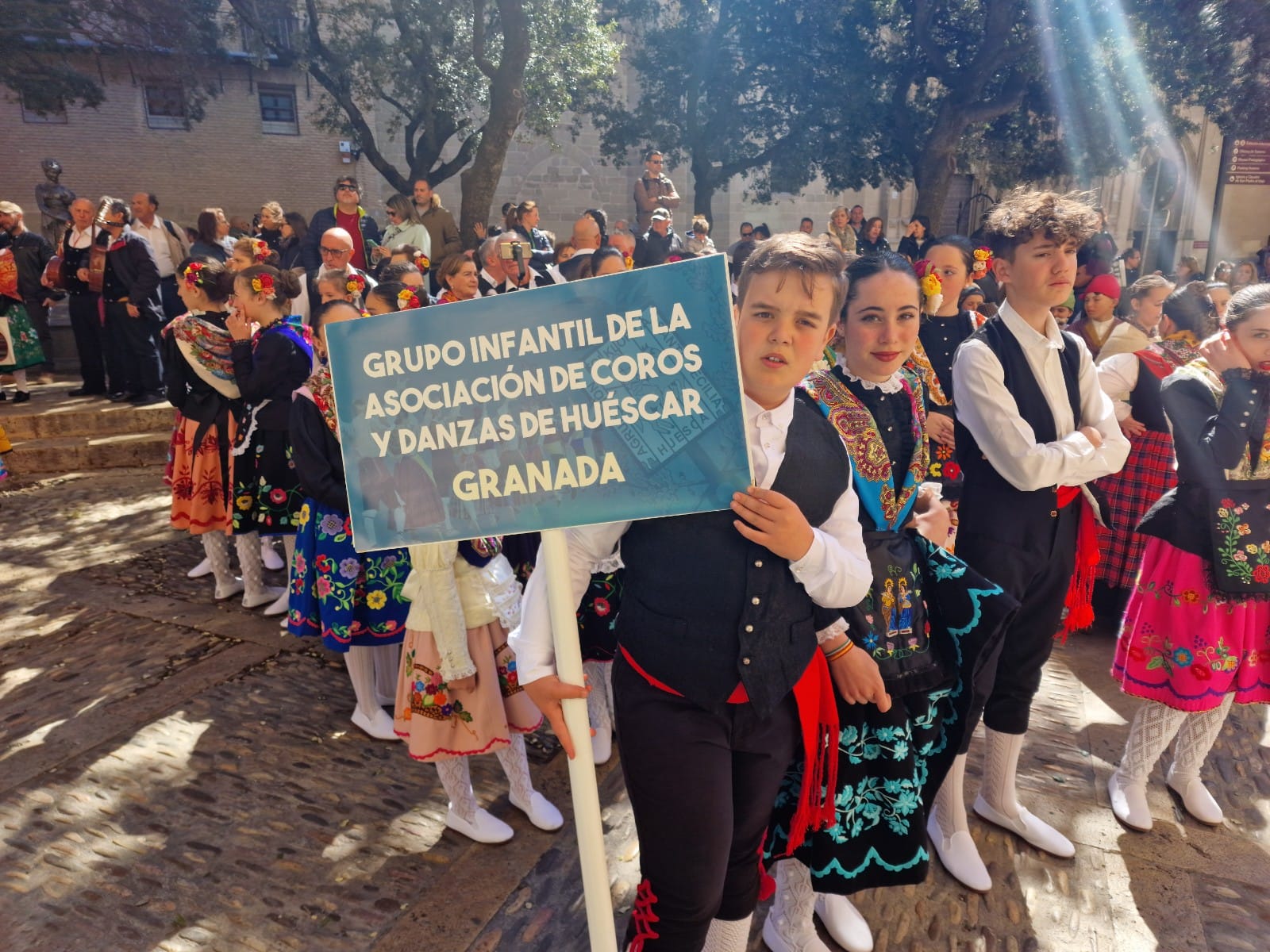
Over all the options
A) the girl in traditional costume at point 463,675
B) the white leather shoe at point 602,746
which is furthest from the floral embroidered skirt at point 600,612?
the white leather shoe at point 602,746

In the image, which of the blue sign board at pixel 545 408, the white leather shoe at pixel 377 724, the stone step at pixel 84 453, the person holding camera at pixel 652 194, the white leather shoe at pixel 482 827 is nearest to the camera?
the blue sign board at pixel 545 408

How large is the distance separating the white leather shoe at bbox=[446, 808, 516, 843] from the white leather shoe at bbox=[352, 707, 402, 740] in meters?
0.69

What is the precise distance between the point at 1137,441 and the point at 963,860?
8.84 feet

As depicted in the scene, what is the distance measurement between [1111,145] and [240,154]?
2103cm

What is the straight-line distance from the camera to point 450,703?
2900 mm

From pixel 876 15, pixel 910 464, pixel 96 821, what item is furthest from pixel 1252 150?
pixel 96 821

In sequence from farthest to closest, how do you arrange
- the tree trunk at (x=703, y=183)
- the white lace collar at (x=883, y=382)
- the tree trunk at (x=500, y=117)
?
1. the tree trunk at (x=703, y=183)
2. the tree trunk at (x=500, y=117)
3. the white lace collar at (x=883, y=382)

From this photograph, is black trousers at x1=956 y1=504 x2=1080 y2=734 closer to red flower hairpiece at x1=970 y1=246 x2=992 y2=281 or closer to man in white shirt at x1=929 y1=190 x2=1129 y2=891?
man in white shirt at x1=929 y1=190 x2=1129 y2=891

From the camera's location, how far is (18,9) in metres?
13.4

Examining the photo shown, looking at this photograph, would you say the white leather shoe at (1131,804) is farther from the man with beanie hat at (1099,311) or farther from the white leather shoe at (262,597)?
the white leather shoe at (262,597)

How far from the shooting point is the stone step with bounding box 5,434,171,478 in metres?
7.49

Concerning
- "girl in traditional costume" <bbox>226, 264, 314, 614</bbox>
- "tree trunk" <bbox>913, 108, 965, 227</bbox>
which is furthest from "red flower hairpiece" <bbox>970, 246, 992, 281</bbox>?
"tree trunk" <bbox>913, 108, 965, 227</bbox>

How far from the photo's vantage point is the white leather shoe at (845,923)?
2.44 meters

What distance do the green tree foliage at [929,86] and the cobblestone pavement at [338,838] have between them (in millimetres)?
14551
